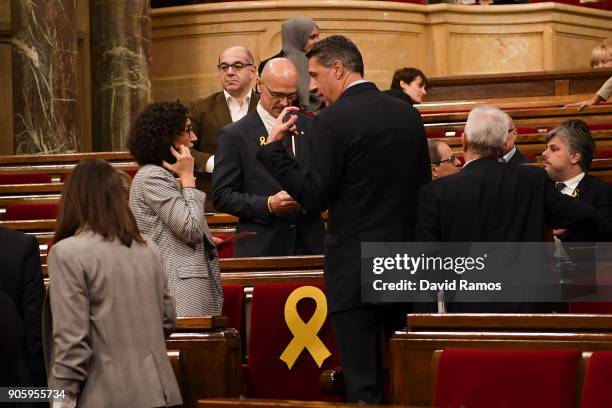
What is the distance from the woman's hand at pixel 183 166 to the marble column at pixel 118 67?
6170 mm

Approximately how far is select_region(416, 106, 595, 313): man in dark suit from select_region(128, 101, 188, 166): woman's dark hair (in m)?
0.85

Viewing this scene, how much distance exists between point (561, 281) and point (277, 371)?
1.06 metres

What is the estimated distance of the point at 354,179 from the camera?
418 cm

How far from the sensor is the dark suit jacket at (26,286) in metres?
3.67

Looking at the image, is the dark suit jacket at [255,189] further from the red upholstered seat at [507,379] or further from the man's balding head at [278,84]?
the red upholstered seat at [507,379]

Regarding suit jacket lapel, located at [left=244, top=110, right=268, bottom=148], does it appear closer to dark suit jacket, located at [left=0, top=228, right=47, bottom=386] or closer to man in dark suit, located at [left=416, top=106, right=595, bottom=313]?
man in dark suit, located at [left=416, top=106, right=595, bottom=313]

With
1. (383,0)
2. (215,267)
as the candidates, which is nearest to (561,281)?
(215,267)

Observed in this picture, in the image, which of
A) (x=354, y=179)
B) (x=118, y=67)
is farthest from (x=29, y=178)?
(x=354, y=179)

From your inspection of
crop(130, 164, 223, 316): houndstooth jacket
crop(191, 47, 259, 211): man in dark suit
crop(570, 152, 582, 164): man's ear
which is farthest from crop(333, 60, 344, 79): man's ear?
crop(191, 47, 259, 211): man in dark suit

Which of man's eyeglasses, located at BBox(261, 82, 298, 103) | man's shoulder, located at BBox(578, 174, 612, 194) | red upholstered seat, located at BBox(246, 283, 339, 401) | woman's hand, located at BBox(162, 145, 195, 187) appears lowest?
red upholstered seat, located at BBox(246, 283, 339, 401)

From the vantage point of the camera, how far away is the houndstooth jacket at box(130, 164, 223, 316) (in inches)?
169

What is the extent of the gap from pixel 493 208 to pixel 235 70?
2.81 meters

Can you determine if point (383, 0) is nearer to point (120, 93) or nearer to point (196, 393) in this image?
point (120, 93)

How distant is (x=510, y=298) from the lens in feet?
13.5
